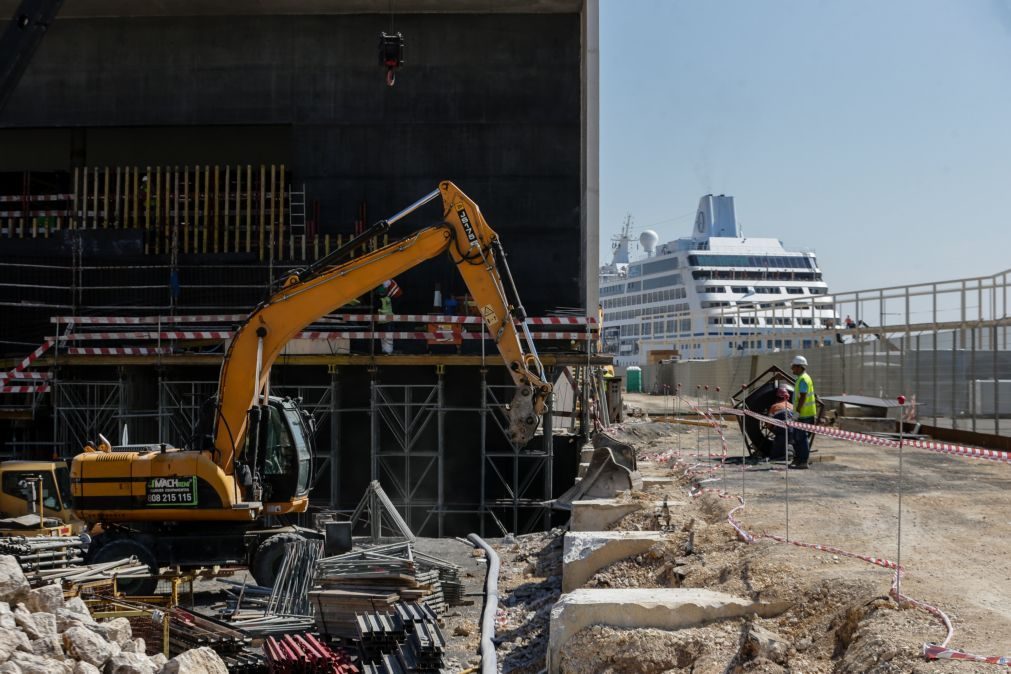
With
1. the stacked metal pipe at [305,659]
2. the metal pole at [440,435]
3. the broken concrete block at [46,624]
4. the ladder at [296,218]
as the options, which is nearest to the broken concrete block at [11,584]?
the broken concrete block at [46,624]

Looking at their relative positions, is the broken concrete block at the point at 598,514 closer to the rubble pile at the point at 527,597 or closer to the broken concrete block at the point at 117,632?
the rubble pile at the point at 527,597

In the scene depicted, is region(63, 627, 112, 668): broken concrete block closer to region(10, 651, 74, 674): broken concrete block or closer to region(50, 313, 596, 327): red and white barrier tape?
region(10, 651, 74, 674): broken concrete block

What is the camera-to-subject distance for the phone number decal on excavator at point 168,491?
14.4 m

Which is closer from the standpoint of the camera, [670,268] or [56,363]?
[56,363]

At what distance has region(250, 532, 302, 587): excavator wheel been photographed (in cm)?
1445

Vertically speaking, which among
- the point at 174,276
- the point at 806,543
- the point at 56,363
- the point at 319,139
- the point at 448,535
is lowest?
the point at 448,535

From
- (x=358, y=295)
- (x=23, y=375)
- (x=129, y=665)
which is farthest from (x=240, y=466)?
(x=23, y=375)

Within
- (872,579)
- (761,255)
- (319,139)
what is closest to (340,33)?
(319,139)

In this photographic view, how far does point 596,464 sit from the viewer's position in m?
17.4

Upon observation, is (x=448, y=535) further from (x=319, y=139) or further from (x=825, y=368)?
(x=825, y=368)

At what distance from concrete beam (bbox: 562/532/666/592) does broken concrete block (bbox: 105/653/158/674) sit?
403 cm

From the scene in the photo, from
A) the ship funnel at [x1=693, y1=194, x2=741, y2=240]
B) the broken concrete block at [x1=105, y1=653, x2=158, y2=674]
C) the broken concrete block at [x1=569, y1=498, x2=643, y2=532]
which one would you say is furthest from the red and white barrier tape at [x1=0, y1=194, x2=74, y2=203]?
the ship funnel at [x1=693, y1=194, x2=741, y2=240]

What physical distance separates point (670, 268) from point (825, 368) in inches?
2420

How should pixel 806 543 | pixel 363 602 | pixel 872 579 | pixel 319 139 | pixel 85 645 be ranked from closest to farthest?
pixel 872 579
pixel 85 645
pixel 806 543
pixel 363 602
pixel 319 139
